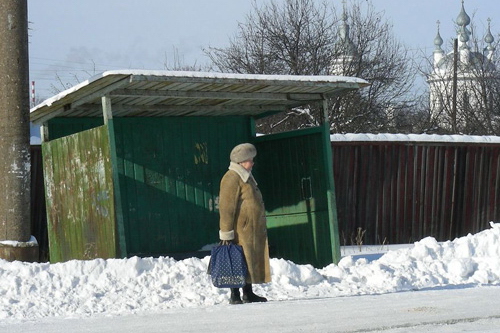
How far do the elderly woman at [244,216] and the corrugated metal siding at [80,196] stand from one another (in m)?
2.13

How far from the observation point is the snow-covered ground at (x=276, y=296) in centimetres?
793

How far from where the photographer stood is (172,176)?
1381 cm

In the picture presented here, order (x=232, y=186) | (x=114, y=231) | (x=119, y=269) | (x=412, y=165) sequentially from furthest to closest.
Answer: (x=412, y=165) < (x=114, y=231) < (x=119, y=269) < (x=232, y=186)

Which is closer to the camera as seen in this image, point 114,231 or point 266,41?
point 114,231

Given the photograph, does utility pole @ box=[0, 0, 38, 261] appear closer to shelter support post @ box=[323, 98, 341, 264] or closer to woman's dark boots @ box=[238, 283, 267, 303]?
woman's dark boots @ box=[238, 283, 267, 303]

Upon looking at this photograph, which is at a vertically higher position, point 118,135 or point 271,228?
point 118,135

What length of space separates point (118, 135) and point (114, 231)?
275cm

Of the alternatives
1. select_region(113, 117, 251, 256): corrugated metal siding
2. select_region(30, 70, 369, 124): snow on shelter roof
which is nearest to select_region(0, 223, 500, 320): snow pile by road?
select_region(30, 70, 369, 124): snow on shelter roof

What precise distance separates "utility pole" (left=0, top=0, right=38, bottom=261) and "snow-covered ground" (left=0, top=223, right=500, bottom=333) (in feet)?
3.05

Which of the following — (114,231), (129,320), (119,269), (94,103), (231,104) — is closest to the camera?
(129,320)

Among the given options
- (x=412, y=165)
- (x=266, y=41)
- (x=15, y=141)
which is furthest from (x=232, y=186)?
(x=266, y=41)

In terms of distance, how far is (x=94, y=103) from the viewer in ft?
40.4

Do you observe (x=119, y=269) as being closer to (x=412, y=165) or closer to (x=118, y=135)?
(x=118, y=135)

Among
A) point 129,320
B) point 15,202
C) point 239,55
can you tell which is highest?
point 239,55
